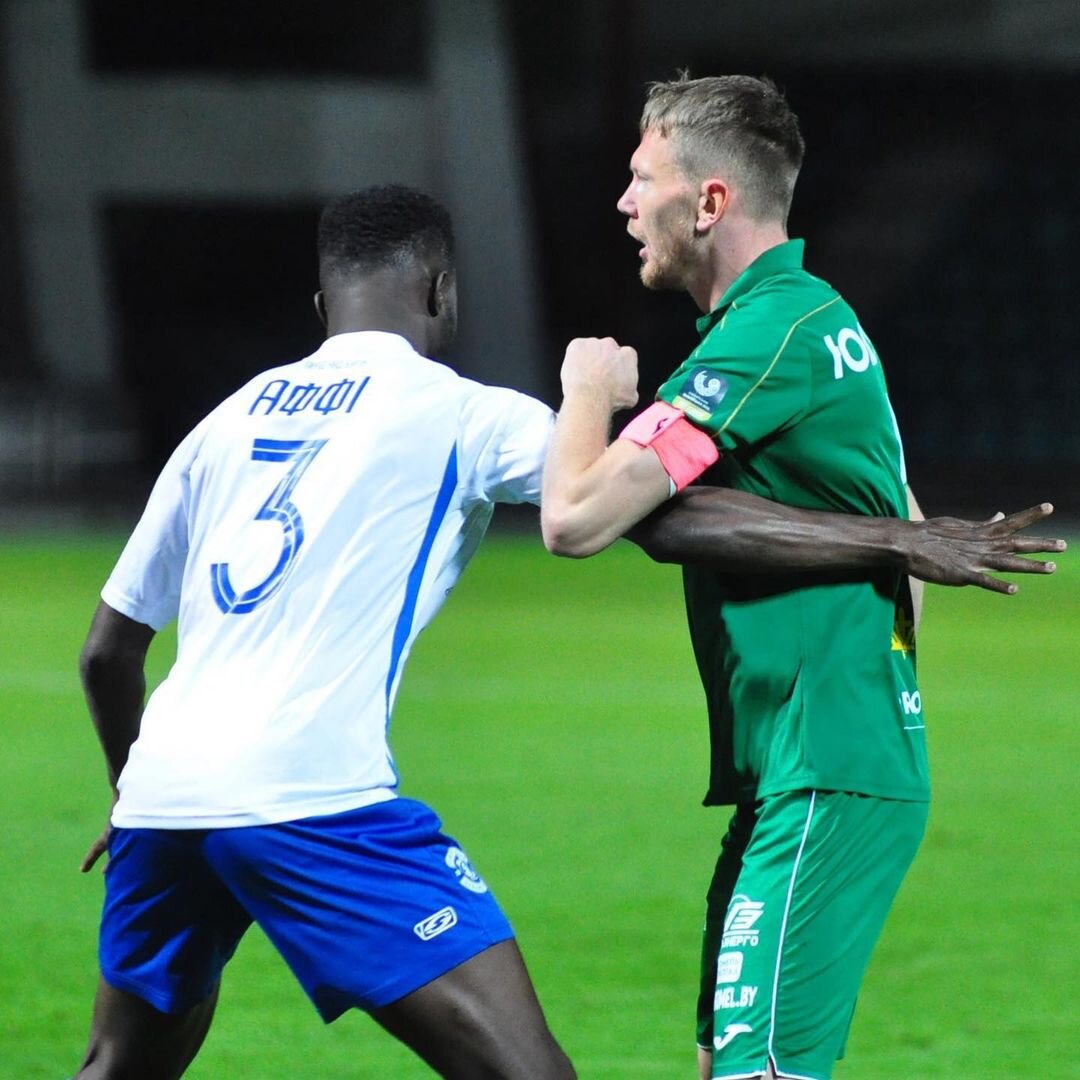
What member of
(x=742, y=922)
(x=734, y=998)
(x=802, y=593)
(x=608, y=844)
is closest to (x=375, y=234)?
(x=802, y=593)

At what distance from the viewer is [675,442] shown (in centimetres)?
334

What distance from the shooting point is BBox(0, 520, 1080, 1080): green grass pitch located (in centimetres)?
551

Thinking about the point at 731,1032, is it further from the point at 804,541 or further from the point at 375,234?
the point at 375,234

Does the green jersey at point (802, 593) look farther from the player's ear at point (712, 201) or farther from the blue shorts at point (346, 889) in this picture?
the blue shorts at point (346, 889)

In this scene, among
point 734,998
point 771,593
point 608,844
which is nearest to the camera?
point 734,998

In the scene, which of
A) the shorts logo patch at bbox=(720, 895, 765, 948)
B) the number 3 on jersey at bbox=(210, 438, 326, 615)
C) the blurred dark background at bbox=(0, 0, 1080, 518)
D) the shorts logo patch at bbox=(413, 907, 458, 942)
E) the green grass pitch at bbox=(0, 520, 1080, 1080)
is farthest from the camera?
the blurred dark background at bbox=(0, 0, 1080, 518)

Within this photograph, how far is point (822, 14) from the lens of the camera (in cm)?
2905

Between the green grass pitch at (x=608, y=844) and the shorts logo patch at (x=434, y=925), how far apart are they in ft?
7.15

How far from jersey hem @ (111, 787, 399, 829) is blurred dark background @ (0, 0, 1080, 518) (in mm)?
24437

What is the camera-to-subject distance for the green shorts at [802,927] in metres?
3.29

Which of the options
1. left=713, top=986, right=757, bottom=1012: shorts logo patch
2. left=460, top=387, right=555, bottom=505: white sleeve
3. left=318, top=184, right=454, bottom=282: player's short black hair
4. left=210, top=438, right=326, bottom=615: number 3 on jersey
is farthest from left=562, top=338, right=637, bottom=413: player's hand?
left=713, top=986, right=757, bottom=1012: shorts logo patch

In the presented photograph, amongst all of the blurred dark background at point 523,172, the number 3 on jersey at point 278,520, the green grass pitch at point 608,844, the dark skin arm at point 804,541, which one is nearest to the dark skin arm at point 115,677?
the number 3 on jersey at point 278,520

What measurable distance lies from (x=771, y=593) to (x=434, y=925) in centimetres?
84

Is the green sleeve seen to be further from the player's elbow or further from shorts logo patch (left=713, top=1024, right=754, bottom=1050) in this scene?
shorts logo patch (left=713, top=1024, right=754, bottom=1050)
